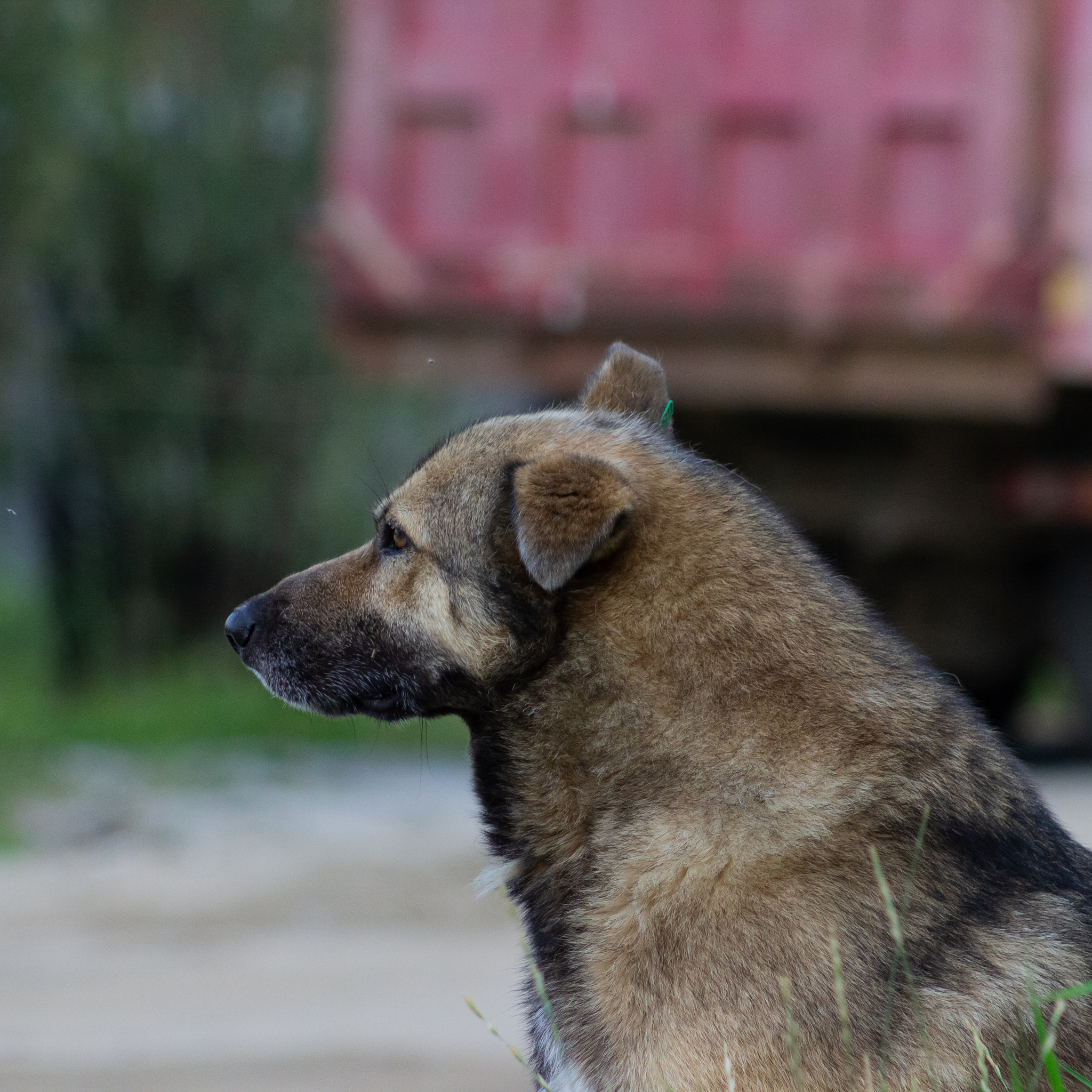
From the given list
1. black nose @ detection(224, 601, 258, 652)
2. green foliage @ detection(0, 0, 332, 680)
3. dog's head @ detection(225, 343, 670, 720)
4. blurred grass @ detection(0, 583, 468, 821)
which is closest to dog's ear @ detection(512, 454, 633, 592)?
dog's head @ detection(225, 343, 670, 720)

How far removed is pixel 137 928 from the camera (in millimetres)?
5648

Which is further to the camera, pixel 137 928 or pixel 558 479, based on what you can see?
pixel 137 928

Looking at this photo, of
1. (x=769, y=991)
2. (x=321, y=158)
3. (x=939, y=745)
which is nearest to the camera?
(x=769, y=991)

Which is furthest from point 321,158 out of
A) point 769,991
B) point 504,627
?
point 769,991

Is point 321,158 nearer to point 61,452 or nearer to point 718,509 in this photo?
point 61,452

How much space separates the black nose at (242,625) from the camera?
3.50 meters

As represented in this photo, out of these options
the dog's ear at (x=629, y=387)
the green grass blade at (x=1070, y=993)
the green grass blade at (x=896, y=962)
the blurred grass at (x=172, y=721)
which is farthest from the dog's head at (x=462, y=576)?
the blurred grass at (x=172, y=721)

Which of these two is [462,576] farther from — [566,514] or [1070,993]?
[1070,993]

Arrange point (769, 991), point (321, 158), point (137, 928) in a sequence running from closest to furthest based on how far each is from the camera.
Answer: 1. point (769, 991)
2. point (137, 928)
3. point (321, 158)

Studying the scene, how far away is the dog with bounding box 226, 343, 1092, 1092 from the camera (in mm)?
2625

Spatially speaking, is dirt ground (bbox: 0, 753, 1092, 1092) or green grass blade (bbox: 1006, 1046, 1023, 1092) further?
dirt ground (bbox: 0, 753, 1092, 1092)

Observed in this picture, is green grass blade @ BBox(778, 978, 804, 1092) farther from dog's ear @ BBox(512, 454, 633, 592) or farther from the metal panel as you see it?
the metal panel

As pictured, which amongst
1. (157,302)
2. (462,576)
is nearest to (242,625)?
(462,576)

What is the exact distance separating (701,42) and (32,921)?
4.75 metres
